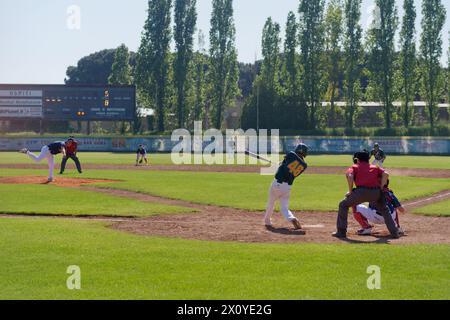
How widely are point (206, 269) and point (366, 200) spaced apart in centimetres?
540

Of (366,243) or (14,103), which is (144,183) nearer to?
(366,243)

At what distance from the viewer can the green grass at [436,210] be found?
19.2 metres

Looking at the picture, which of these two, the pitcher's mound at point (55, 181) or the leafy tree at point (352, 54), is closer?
the pitcher's mound at point (55, 181)

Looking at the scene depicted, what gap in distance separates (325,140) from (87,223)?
185 ft

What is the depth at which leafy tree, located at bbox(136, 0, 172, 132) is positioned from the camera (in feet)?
276

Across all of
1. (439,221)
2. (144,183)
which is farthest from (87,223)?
(144,183)

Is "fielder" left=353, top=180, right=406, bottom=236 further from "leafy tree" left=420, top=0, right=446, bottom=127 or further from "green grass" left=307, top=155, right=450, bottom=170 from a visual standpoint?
"leafy tree" left=420, top=0, right=446, bottom=127

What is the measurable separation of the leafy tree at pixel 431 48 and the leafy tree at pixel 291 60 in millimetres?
15903

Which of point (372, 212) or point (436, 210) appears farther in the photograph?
point (436, 210)

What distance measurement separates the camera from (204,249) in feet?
40.5

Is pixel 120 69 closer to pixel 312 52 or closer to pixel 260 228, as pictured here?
pixel 312 52

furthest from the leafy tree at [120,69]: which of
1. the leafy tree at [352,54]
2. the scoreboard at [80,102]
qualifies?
the leafy tree at [352,54]
